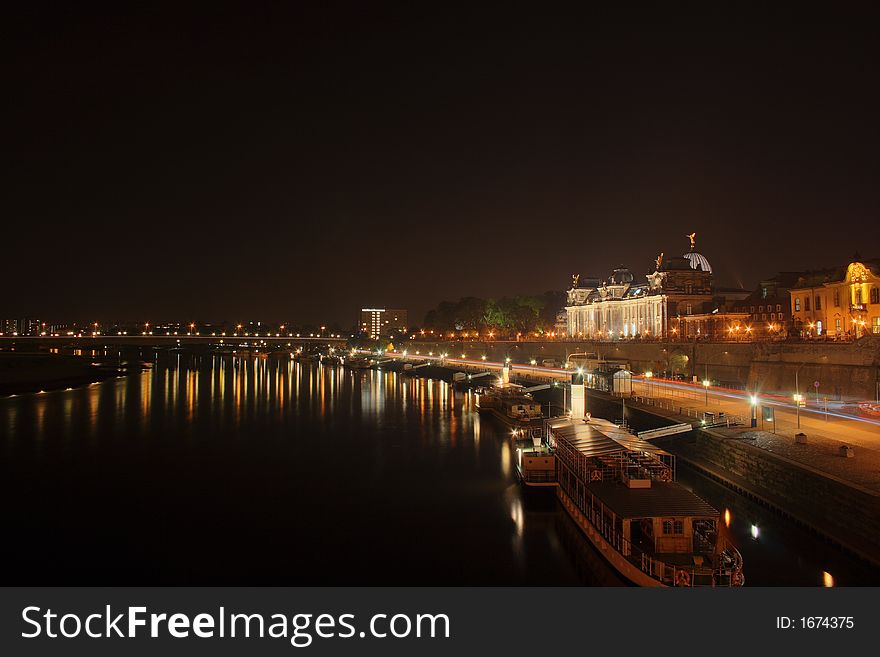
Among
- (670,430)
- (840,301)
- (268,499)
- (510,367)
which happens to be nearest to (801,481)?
(670,430)

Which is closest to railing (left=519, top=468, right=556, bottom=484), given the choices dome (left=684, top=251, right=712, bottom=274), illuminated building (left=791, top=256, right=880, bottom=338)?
illuminated building (left=791, top=256, right=880, bottom=338)

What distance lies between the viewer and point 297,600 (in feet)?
46.9

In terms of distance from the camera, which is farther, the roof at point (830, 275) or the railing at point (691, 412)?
the roof at point (830, 275)

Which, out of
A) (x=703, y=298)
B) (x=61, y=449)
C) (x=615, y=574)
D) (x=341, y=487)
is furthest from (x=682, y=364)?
(x=61, y=449)

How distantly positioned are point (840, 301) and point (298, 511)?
158 ft

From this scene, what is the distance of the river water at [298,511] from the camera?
1789 centimetres

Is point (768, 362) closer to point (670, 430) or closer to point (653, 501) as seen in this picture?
point (670, 430)

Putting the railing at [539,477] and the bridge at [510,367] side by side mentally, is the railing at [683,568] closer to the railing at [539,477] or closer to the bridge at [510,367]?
the railing at [539,477]

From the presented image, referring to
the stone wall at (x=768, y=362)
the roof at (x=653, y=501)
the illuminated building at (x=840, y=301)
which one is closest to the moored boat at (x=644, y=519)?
the roof at (x=653, y=501)

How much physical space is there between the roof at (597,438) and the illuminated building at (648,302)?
54067 mm

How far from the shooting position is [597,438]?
23.1 m

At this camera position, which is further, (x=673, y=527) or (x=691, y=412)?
(x=691, y=412)

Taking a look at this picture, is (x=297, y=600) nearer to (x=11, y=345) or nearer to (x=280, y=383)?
(x=280, y=383)

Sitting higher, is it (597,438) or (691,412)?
(597,438)
